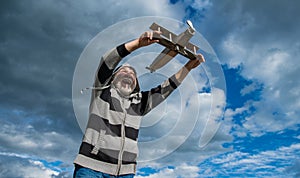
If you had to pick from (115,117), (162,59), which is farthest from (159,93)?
(115,117)

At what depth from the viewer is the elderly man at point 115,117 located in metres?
3.46

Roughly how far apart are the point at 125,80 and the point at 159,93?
58cm

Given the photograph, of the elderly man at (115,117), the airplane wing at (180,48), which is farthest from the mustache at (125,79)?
the airplane wing at (180,48)

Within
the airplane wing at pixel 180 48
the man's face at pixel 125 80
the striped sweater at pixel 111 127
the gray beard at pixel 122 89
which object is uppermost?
the airplane wing at pixel 180 48

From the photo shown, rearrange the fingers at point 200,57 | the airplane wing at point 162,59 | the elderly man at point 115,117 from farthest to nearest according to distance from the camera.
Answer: the fingers at point 200,57 < the airplane wing at point 162,59 < the elderly man at point 115,117

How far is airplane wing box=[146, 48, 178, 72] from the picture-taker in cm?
398

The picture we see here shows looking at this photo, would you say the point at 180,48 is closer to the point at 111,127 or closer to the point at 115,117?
the point at 115,117

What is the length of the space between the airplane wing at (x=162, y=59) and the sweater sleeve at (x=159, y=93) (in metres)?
0.28

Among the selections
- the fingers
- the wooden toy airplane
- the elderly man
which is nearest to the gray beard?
the elderly man

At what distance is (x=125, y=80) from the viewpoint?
13.4ft

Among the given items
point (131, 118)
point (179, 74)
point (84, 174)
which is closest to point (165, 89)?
point (179, 74)

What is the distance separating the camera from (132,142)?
3.72 metres

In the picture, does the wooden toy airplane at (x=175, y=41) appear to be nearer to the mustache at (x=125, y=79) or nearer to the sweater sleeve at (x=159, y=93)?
the sweater sleeve at (x=159, y=93)

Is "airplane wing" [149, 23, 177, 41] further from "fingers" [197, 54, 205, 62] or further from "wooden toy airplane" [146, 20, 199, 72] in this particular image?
"fingers" [197, 54, 205, 62]
